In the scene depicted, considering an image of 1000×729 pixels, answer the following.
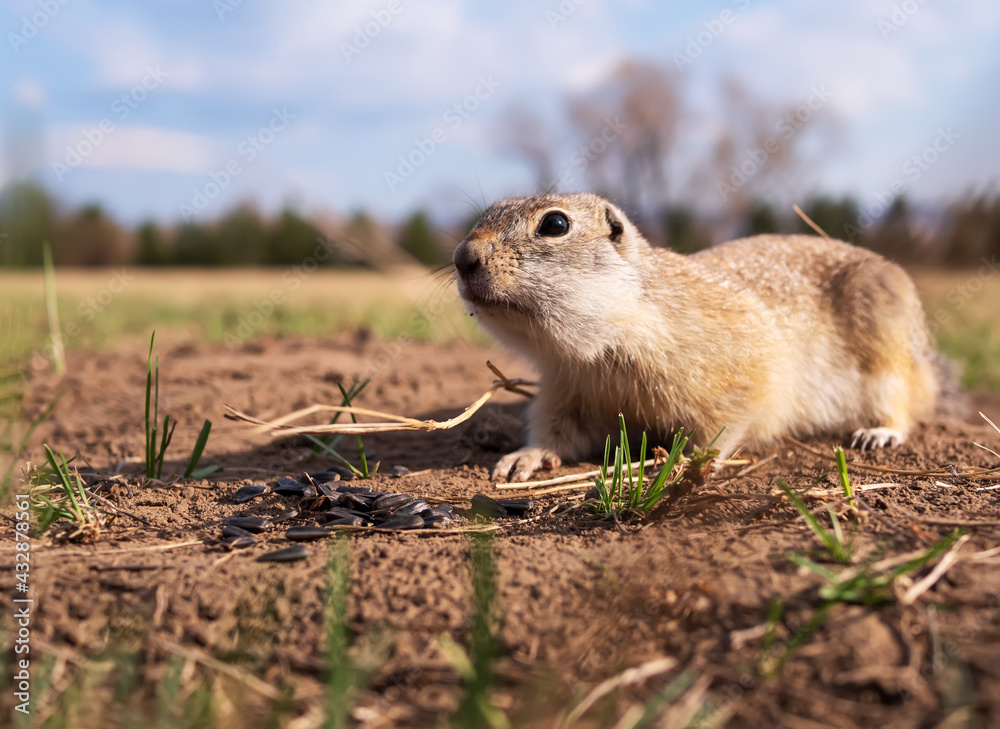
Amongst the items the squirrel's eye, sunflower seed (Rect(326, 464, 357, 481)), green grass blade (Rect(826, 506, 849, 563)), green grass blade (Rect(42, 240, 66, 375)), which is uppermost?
the squirrel's eye

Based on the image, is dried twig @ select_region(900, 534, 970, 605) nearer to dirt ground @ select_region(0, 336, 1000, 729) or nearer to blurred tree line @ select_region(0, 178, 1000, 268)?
dirt ground @ select_region(0, 336, 1000, 729)

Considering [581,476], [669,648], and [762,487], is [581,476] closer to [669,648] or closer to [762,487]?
[762,487]

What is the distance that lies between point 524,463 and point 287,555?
169cm

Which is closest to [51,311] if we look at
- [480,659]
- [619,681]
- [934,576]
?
[480,659]

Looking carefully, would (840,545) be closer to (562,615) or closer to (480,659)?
(562,615)

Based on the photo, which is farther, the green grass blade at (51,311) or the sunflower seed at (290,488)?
the green grass blade at (51,311)

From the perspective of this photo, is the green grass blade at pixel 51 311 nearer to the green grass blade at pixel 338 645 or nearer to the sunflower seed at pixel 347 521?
the sunflower seed at pixel 347 521

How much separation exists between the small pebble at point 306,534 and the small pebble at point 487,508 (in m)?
0.60

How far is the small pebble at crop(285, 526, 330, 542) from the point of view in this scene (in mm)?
2725

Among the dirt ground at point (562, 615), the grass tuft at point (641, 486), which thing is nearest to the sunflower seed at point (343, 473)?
the dirt ground at point (562, 615)

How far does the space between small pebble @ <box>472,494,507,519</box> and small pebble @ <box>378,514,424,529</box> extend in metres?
0.25

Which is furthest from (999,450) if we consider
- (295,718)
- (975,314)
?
(975,314)

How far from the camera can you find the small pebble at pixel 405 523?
9.17 ft

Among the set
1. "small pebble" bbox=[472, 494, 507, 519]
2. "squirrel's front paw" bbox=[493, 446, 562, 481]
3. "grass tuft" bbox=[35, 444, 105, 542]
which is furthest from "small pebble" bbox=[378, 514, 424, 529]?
"grass tuft" bbox=[35, 444, 105, 542]
